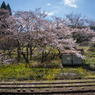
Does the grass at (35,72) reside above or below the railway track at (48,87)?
above

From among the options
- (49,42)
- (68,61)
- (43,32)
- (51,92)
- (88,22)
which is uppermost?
(88,22)

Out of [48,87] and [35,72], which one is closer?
[48,87]

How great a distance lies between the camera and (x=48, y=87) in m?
5.38

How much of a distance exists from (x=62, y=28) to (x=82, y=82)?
27.2ft

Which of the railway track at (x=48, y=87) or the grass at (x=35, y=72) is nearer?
the railway track at (x=48, y=87)

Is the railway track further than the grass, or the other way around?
the grass

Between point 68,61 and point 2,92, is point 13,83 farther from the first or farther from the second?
point 68,61

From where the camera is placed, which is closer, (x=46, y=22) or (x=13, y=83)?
(x=13, y=83)

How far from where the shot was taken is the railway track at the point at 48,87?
493cm

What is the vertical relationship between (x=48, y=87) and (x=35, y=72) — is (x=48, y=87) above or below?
below

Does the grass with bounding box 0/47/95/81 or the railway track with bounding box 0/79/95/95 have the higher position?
the grass with bounding box 0/47/95/81

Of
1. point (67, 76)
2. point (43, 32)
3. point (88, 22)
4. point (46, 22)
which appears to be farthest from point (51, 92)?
point (88, 22)

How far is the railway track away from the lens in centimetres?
493

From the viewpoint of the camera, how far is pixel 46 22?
11156 millimetres
